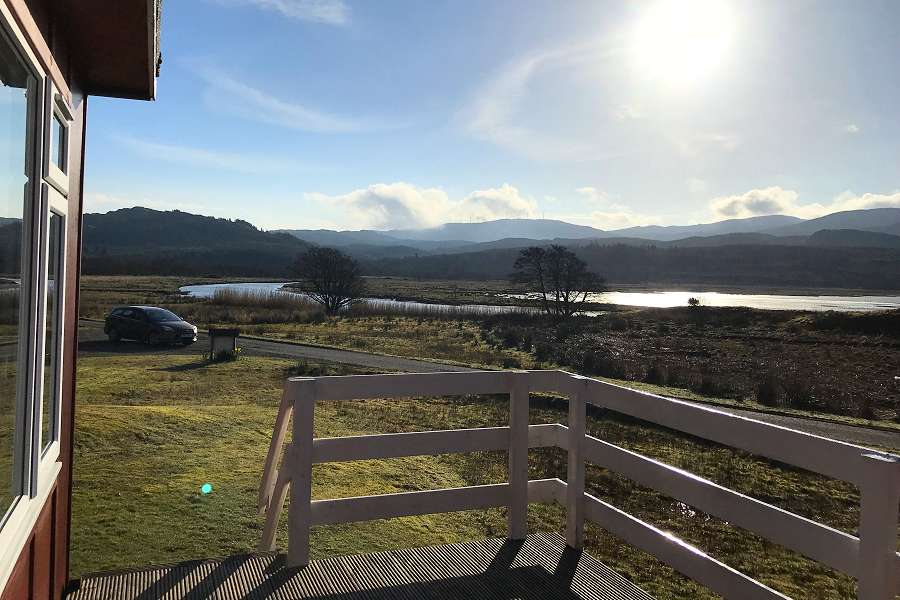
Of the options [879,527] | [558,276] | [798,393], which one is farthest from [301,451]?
[558,276]

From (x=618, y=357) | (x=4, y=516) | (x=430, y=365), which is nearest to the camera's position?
(x=4, y=516)

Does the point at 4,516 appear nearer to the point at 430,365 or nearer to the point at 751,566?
the point at 751,566

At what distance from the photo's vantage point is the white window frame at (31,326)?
7.15ft

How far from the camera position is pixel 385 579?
151 inches

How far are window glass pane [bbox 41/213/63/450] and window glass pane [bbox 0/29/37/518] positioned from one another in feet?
1.89

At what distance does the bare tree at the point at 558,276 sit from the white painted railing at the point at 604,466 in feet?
131

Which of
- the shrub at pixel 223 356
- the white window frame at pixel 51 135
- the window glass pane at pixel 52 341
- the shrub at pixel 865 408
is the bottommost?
the shrub at pixel 865 408

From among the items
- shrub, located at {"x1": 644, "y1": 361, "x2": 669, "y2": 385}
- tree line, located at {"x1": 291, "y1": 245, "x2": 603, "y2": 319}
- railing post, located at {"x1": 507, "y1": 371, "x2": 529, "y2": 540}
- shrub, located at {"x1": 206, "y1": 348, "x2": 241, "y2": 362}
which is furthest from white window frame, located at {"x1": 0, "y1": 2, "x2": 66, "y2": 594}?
tree line, located at {"x1": 291, "y1": 245, "x2": 603, "y2": 319}

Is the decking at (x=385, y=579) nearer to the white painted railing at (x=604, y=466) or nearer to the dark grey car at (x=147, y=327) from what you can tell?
the white painted railing at (x=604, y=466)

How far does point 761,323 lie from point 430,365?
26973 mm

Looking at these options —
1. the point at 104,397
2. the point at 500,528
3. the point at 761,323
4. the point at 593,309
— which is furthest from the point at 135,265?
the point at 500,528

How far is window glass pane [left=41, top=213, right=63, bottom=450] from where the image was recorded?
2.89 meters

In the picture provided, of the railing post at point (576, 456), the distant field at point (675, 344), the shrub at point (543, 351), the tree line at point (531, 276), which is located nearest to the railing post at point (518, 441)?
the railing post at point (576, 456)

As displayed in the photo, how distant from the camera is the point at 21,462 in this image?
238 cm
